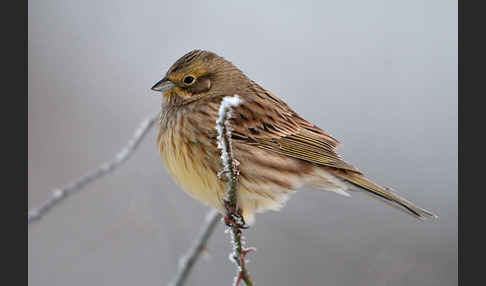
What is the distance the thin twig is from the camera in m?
3.25

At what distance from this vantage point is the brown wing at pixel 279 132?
429cm

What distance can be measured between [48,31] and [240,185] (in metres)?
5.27

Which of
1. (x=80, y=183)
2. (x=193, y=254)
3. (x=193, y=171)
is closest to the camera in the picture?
(x=80, y=183)

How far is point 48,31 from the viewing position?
8148mm

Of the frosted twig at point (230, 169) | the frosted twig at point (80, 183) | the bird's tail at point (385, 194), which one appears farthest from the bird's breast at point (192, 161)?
the bird's tail at point (385, 194)

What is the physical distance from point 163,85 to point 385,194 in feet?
5.97

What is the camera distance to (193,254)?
347cm

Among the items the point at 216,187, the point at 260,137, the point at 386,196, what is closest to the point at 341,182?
the point at 386,196

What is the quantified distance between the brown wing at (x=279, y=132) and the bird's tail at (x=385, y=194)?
79 millimetres

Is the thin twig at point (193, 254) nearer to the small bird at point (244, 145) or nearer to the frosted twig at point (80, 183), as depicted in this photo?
the small bird at point (244, 145)

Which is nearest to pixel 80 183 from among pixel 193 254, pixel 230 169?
pixel 193 254

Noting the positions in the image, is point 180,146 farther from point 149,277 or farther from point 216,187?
point 149,277

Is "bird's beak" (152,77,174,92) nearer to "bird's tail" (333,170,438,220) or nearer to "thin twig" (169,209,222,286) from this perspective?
"thin twig" (169,209,222,286)

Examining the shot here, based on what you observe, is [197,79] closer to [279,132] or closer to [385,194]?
[279,132]
